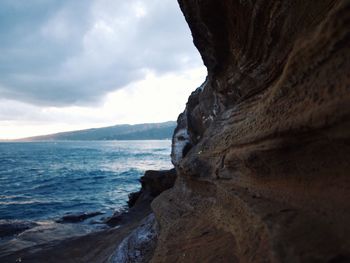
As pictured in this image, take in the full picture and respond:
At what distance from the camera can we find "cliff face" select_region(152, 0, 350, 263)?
8.86ft

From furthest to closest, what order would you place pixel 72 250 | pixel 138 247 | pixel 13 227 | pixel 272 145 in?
1. pixel 13 227
2. pixel 72 250
3. pixel 138 247
4. pixel 272 145

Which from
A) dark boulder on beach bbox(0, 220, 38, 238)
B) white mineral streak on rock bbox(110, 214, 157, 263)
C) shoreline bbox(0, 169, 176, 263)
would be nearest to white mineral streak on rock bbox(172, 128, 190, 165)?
white mineral streak on rock bbox(110, 214, 157, 263)

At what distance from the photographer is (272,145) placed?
3.55 metres

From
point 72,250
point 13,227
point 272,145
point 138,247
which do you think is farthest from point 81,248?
point 272,145

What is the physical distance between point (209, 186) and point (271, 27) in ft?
9.84

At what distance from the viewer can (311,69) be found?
10.1 feet

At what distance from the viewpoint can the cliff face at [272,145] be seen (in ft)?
8.86

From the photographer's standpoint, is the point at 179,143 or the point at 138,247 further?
the point at 179,143

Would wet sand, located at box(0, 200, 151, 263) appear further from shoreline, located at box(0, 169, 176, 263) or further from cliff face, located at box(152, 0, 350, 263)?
cliff face, located at box(152, 0, 350, 263)

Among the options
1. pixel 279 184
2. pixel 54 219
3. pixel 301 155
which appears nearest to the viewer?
pixel 301 155

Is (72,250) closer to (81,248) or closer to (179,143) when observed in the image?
(81,248)

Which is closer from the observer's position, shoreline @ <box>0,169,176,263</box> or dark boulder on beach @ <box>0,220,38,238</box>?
shoreline @ <box>0,169,176,263</box>

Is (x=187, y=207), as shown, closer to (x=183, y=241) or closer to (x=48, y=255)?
(x=183, y=241)

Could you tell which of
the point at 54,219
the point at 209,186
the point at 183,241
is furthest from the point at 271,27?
the point at 54,219
